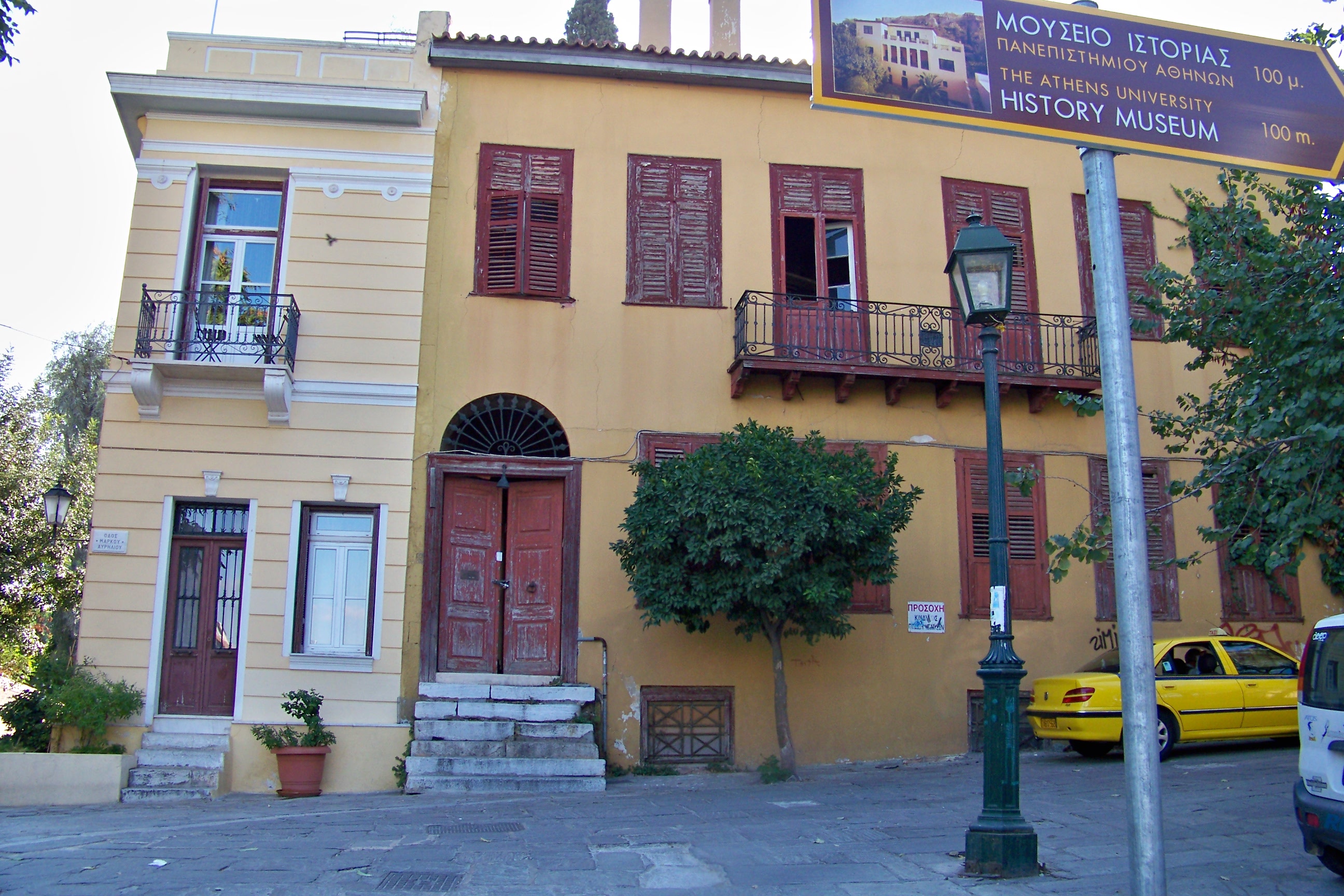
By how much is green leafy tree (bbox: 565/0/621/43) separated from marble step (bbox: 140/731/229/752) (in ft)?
63.8

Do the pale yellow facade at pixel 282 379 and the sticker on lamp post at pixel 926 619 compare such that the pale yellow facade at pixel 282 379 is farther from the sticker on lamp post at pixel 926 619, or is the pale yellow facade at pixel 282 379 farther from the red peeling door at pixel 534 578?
the sticker on lamp post at pixel 926 619

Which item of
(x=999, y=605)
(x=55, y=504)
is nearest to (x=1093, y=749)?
(x=999, y=605)

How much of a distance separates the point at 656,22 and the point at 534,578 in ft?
28.8

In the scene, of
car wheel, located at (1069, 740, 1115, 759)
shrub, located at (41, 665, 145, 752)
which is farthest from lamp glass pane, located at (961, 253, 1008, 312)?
shrub, located at (41, 665, 145, 752)

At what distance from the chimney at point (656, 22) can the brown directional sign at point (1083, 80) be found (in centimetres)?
1100

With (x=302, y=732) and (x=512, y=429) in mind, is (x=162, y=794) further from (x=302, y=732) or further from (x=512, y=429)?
(x=512, y=429)

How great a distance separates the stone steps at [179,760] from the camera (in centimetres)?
1052

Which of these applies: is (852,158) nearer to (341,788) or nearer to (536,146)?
(536,146)

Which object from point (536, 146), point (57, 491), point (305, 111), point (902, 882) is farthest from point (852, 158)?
point (57, 491)

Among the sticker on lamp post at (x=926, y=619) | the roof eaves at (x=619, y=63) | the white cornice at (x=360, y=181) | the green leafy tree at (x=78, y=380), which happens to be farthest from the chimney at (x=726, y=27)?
the green leafy tree at (x=78, y=380)

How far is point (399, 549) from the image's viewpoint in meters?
11.8

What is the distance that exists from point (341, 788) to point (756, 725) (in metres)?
4.66

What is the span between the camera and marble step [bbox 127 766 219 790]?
1058cm

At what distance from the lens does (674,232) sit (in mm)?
13141
